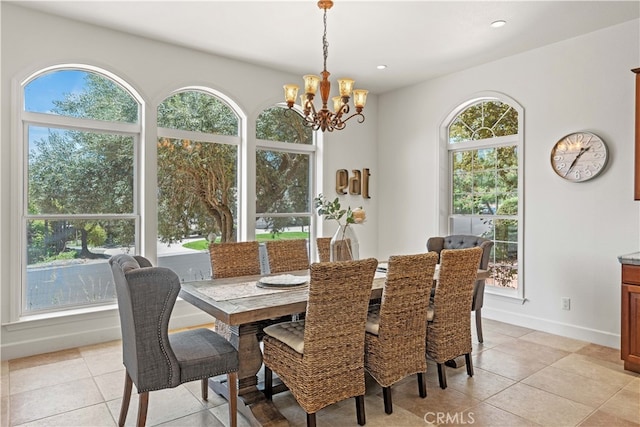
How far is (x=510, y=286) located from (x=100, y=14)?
4.97m

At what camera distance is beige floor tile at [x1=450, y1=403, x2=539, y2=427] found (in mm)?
2402

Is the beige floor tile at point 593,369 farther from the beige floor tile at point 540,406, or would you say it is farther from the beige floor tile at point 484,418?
the beige floor tile at point 484,418

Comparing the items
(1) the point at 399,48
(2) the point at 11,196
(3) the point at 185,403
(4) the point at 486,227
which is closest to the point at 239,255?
(3) the point at 185,403

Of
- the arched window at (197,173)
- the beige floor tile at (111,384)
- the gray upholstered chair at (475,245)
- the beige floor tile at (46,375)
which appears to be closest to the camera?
the beige floor tile at (111,384)

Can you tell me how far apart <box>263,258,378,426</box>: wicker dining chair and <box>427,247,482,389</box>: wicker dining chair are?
27.3 inches

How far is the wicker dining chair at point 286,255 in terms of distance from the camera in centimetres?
357

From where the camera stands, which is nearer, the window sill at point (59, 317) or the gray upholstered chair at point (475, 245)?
the window sill at point (59, 317)

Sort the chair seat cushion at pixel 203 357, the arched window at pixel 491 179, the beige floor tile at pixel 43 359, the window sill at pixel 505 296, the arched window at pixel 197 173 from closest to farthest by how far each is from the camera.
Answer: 1. the chair seat cushion at pixel 203 357
2. the beige floor tile at pixel 43 359
3. the arched window at pixel 197 173
4. the window sill at pixel 505 296
5. the arched window at pixel 491 179

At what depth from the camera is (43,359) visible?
3.42 meters

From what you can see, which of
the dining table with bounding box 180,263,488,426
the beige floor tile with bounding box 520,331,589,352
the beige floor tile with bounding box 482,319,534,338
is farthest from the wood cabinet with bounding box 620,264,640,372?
the dining table with bounding box 180,263,488,426

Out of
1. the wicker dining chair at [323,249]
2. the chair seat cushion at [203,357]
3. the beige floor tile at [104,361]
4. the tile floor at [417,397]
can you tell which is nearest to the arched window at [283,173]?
the wicker dining chair at [323,249]

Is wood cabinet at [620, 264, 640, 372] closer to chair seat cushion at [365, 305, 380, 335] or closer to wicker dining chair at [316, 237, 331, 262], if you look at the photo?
chair seat cushion at [365, 305, 380, 335]

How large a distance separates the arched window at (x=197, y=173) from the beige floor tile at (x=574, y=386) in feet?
11.0

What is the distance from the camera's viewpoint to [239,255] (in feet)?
11.2
